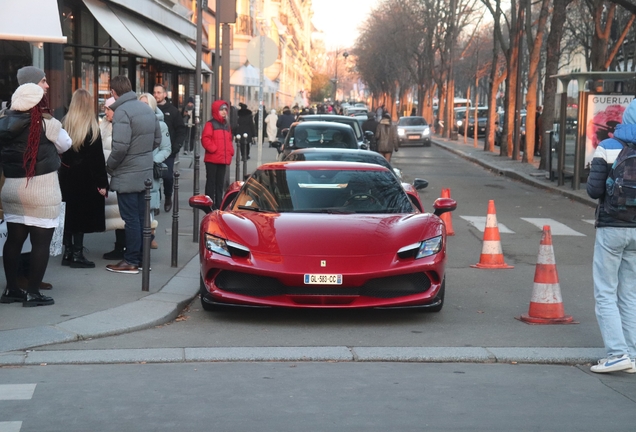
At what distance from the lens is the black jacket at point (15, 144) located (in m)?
8.12

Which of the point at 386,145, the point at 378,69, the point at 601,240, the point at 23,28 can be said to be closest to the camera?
the point at 601,240

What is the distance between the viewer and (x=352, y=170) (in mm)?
9789

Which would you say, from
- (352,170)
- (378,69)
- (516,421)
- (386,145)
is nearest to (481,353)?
(516,421)

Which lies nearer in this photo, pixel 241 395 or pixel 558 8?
pixel 241 395

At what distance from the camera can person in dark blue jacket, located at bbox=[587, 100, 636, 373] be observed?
6637mm

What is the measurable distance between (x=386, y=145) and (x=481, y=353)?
18406 millimetres

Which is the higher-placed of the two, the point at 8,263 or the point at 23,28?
the point at 23,28

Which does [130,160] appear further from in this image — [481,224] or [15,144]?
[481,224]

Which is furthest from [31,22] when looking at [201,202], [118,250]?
[201,202]

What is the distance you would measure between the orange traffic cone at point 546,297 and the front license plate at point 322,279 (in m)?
1.68

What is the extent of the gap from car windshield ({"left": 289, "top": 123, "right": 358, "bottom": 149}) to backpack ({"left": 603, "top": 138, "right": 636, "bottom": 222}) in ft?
40.8

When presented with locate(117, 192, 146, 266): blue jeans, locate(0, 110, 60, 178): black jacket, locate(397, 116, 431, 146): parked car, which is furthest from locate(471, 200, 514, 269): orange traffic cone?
locate(397, 116, 431, 146): parked car

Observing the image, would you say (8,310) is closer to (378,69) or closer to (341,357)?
(341,357)

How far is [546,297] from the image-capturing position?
8398 mm
